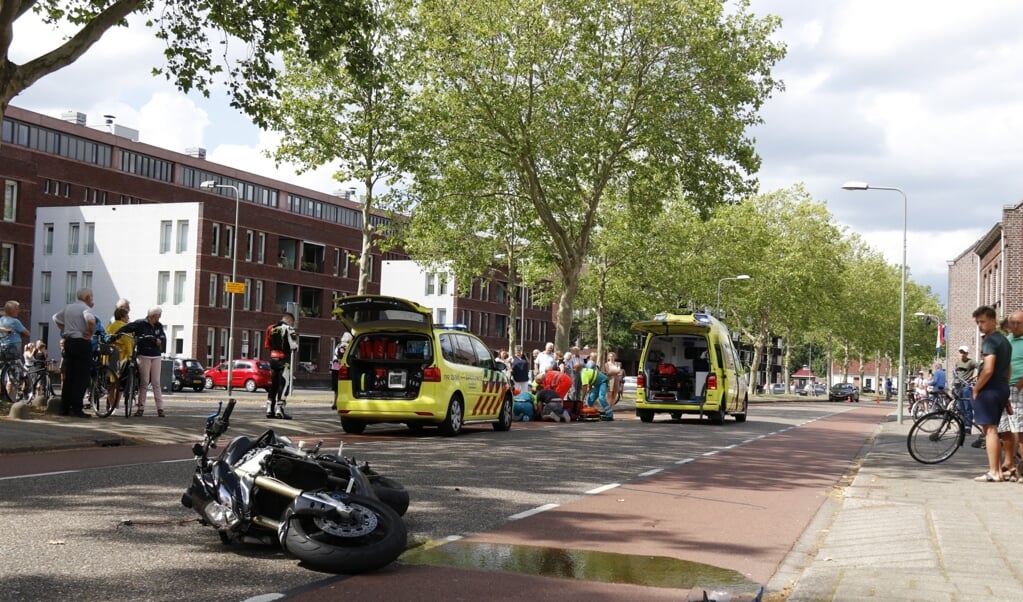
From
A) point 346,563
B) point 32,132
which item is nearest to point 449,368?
point 346,563

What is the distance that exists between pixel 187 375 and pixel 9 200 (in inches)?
635

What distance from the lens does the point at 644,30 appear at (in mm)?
32750

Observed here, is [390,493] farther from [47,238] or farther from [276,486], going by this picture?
[47,238]

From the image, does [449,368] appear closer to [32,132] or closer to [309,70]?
[309,70]

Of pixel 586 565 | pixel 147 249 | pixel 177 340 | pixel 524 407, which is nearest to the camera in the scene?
pixel 586 565

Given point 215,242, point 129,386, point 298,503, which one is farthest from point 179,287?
point 298,503

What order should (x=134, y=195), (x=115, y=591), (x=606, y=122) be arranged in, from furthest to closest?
(x=134, y=195), (x=606, y=122), (x=115, y=591)

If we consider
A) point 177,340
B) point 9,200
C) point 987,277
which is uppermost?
point 9,200

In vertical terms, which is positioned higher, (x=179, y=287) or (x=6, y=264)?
(x=6, y=264)

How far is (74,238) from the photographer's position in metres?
66.4

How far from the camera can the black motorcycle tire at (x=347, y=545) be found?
19.1 ft

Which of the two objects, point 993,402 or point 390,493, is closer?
point 390,493

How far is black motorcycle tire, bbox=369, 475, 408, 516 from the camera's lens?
700 centimetres

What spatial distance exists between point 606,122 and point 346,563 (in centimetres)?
2970
